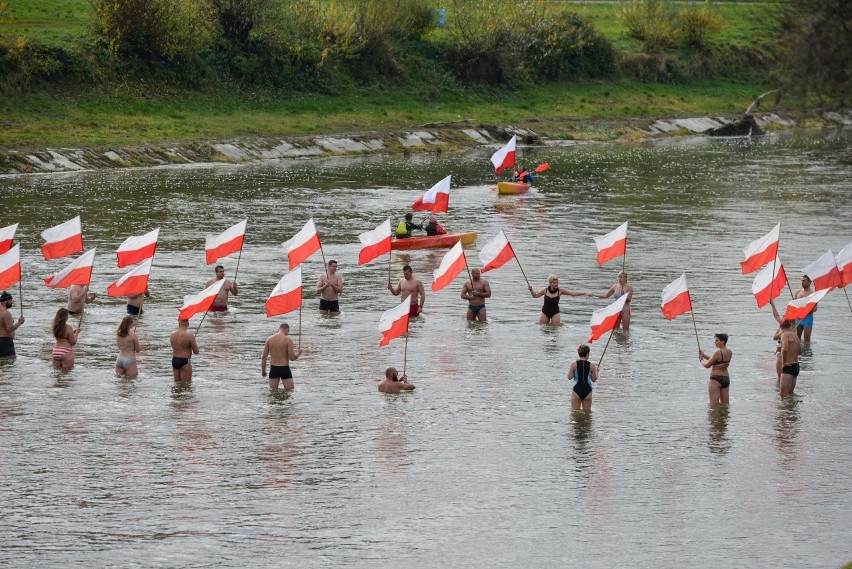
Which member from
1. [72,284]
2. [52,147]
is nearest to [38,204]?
[52,147]

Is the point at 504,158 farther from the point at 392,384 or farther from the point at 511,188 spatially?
the point at 392,384

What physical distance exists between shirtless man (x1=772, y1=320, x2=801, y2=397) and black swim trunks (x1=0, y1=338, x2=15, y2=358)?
14256mm

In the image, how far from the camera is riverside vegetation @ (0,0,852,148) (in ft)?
211

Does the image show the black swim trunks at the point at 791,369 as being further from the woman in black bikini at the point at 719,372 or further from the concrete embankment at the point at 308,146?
the concrete embankment at the point at 308,146

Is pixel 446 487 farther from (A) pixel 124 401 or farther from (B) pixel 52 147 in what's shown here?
(B) pixel 52 147

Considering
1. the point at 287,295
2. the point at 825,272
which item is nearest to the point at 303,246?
the point at 287,295

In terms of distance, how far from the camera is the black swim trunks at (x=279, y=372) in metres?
23.7

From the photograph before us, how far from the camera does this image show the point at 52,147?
56750 mm

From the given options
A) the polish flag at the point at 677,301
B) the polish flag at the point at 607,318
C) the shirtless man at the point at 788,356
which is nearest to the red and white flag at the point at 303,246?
the polish flag at the point at 607,318

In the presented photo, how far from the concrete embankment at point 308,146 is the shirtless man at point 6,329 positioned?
2943cm

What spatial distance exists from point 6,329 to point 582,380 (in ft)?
35.6

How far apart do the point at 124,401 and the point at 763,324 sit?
1436cm

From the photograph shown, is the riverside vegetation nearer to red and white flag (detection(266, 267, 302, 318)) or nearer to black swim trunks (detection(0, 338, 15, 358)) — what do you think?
black swim trunks (detection(0, 338, 15, 358))

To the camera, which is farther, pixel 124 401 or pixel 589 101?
pixel 589 101
